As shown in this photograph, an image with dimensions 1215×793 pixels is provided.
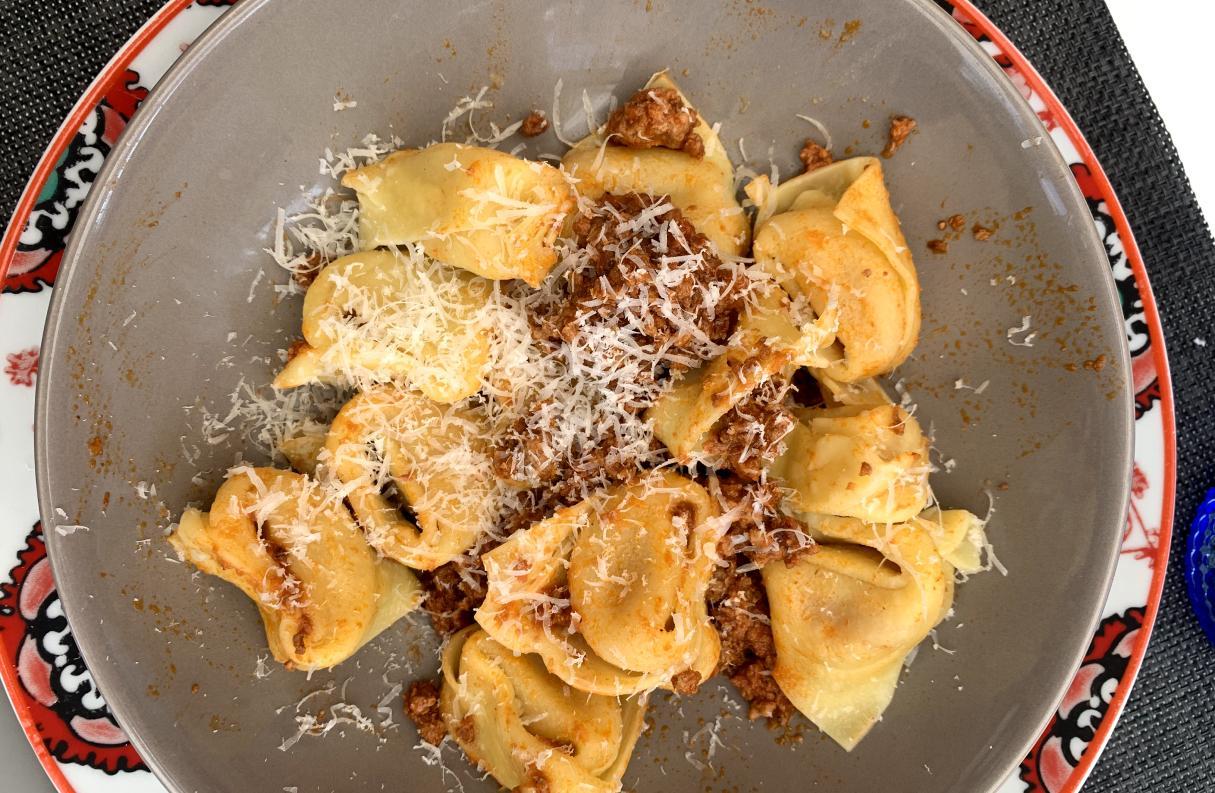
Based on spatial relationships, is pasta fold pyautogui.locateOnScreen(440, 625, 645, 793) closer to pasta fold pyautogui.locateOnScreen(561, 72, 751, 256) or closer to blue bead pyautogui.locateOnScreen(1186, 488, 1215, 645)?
pasta fold pyautogui.locateOnScreen(561, 72, 751, 256)

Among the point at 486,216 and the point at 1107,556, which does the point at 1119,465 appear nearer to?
the point at 1107,556

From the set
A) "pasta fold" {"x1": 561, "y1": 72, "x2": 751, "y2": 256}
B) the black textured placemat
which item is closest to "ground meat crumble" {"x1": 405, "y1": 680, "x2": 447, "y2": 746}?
"pasta fold" {"x1": 561, "y1": 72, "x2": 751, "y2": 256}

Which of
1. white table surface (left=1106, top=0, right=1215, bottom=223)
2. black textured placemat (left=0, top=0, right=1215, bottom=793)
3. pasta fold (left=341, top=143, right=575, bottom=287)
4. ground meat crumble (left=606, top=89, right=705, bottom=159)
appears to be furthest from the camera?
white table surface (left=1106, top=0, right=1215, bottom=223)

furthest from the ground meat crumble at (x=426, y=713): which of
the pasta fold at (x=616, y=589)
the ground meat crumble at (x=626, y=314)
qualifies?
the ground meat crumble at (x=626, y=314)

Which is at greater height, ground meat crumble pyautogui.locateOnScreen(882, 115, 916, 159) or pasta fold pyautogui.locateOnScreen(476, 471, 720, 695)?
ground meat crumble pyautogui.locateOnScreen(882, 115, 916, 159)

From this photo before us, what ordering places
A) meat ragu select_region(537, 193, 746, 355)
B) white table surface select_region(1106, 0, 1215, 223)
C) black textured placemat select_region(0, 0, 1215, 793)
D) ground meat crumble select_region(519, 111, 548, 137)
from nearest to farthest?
meat ragu select_region(537, 193, 746, 355) → ground meat crumble select_region(519, 111, 548, 137) → black textured placemat select_region(0, 0, 1215, 793) → white table surface select_region(1106, 0, 1215, 223)

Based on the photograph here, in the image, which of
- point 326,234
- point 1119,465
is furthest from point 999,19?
point 326,234

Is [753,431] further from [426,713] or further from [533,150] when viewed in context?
[426,713]
